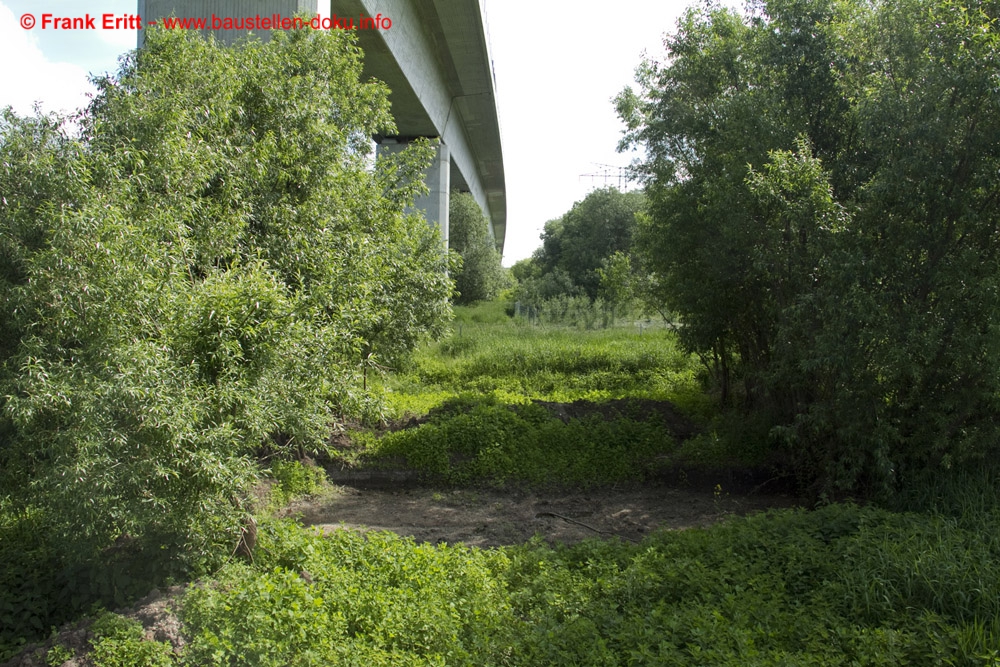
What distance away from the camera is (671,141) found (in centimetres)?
1145

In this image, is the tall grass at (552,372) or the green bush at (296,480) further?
the tall grass at (552,372)

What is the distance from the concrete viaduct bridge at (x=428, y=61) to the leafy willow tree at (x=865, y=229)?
4.90m

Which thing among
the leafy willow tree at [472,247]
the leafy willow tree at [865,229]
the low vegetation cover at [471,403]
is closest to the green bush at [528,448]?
the low vegetation cover at [471,403]

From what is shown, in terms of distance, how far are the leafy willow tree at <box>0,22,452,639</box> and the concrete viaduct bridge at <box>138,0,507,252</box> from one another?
330cm

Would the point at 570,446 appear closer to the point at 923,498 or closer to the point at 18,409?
the point at 923,498

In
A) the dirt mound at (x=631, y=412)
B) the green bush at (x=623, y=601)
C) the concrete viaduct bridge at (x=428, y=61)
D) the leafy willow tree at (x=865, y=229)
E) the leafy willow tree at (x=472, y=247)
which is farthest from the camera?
Answer: the leafy willow tree at (x=472, y=247)

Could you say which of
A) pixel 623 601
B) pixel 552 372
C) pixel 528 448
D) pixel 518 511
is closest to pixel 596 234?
pixel 552 372

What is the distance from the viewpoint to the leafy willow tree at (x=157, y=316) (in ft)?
14.3

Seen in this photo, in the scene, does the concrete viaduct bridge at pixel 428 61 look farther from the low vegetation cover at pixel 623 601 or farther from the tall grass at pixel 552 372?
the low vegetation cover at pixel 623 601

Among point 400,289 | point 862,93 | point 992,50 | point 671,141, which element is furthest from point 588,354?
point 992,50

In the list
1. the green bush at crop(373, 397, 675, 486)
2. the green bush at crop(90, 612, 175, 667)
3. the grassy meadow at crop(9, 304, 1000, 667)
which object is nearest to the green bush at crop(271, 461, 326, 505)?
the green bush at crop(373, 397, 675, 486)

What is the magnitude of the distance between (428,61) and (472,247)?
58.3 feet

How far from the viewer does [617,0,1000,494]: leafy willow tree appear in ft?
21.5

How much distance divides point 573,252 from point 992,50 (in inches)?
1314
